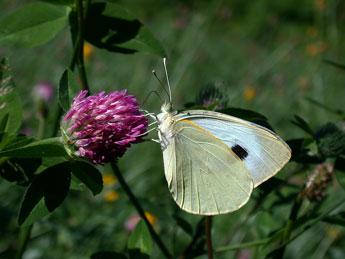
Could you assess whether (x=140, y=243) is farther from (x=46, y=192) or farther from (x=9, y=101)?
(x=9, y=101)

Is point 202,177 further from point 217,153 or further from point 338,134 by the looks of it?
point 338,134

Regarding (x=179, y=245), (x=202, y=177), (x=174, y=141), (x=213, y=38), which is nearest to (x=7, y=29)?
(x=174, y=141)

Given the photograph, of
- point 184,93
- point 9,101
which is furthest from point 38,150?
point 184,93

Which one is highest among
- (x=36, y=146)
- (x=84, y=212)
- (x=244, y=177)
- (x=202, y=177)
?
(x=36, y=146)

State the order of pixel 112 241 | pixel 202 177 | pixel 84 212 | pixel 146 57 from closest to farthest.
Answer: pixel 202 177
pixel 112 241
pixel 84 212
pixel 146 57

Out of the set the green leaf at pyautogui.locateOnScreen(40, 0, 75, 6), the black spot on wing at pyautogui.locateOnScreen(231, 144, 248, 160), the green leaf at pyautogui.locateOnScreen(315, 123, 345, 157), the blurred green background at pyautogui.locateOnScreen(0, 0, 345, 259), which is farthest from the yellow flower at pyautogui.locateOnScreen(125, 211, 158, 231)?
the green leaf at pyautogui.locateOnScreen(40, 0, 75, 6)

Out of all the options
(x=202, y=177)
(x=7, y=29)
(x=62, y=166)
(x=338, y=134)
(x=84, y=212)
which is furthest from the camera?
(x=84, y=212)

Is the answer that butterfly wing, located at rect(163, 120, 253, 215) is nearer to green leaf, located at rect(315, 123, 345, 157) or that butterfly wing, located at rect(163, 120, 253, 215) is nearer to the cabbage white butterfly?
the cabbage white butterfly
